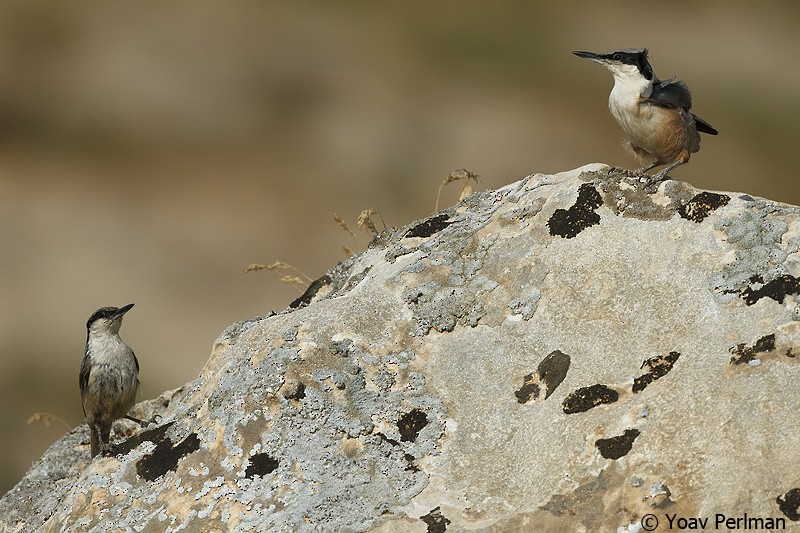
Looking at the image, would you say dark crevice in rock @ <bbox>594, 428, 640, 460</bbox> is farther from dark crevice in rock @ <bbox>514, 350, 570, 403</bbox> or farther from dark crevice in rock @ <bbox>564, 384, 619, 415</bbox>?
dark crevice in rock @ <bbox>514, 350, 570, 403</bbox>

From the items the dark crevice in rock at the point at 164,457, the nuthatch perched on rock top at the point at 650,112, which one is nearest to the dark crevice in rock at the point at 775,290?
the nuthatch perched on rock top at the point at 650,112

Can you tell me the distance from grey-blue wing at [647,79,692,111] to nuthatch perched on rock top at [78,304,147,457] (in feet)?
13.5

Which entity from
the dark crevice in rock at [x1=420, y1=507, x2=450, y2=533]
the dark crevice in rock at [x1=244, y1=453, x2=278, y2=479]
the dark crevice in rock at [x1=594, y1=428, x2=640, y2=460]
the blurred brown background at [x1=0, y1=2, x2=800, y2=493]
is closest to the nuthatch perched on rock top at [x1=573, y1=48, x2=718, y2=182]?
the dark crevice in rock at [x1=594, y1=428, x2=640, y2=460]

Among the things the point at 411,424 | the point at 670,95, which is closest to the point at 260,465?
the point at 411,424

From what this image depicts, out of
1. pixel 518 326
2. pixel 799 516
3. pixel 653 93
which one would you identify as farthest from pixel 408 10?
pixel 799 516

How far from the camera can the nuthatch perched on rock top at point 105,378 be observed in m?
6.68

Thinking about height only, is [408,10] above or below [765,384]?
above

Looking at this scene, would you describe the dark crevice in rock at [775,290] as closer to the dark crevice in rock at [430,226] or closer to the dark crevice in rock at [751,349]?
the dark crevice in rock at [751,349]

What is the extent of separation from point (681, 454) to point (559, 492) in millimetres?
577

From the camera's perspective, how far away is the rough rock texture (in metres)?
4.18

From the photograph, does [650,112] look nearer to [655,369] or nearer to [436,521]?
[655,369]

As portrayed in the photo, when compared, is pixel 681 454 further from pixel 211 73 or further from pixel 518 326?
pixel 211 73

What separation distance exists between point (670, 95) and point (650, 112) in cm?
20

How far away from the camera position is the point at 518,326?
5.07 m
